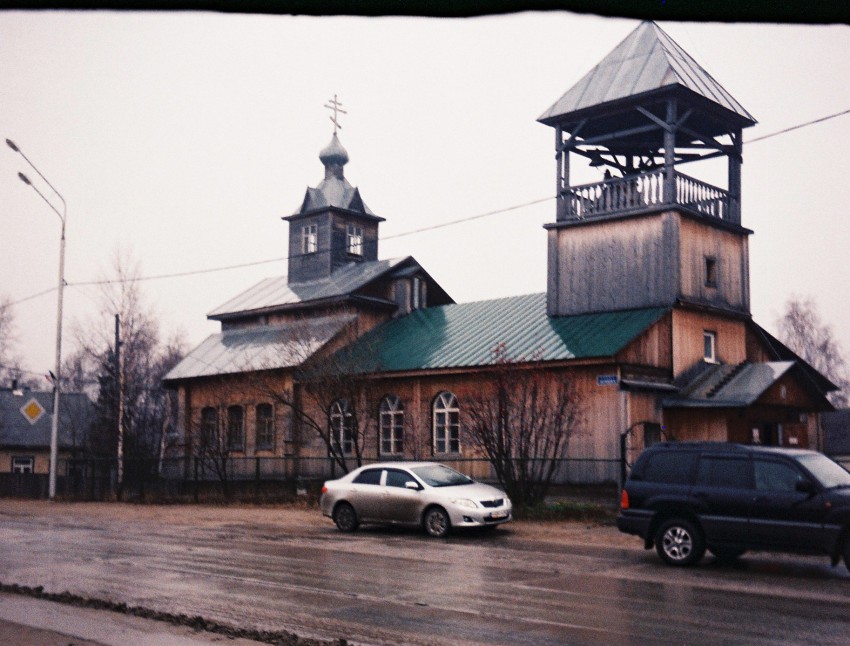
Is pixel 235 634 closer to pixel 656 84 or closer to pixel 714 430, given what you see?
pixel 714 430

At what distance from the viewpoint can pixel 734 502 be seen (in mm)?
14562

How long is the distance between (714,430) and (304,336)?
16.2 meters

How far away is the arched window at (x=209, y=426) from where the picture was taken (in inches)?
1468

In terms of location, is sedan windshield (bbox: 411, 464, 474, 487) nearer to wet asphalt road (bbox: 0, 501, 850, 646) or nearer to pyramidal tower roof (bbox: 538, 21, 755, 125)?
wet asphalt road (bbox: 0, 501, 850, 646)

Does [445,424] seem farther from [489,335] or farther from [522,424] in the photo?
[522,424]

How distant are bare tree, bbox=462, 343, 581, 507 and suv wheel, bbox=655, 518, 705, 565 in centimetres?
895

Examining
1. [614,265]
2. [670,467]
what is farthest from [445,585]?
[614,265]

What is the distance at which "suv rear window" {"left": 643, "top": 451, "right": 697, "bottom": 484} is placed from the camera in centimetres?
1537

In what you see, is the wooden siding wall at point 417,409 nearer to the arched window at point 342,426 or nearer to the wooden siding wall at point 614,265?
the arched window at point 342,426

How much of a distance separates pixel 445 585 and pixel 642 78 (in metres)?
21.4

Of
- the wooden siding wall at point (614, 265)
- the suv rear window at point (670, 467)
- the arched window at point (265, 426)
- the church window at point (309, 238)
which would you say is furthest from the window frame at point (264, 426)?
the suv rear window at point (670, 467)

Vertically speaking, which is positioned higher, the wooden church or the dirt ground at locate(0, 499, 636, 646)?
the wooden church

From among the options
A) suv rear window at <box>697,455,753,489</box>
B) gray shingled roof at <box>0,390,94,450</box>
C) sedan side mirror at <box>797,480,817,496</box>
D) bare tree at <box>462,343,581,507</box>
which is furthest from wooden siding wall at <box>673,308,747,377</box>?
gray shingled roof at <box>0,390,94,450</box>

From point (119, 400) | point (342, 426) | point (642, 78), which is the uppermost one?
point (642, 78)
